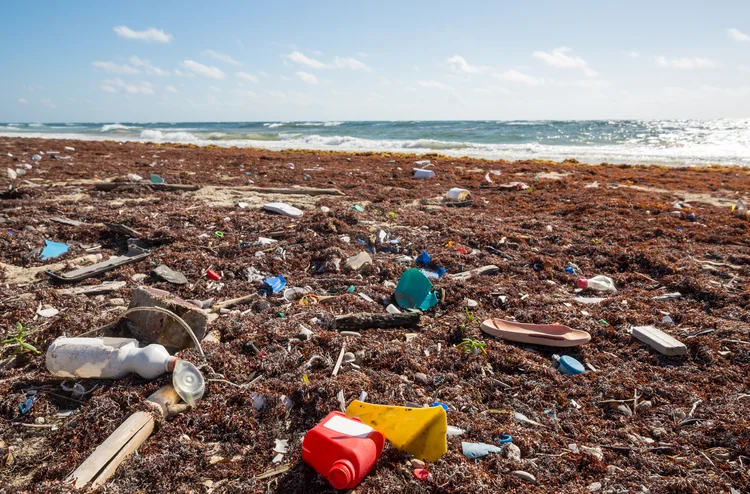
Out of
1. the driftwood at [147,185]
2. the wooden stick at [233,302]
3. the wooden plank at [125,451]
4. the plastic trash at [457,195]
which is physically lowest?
the wooden plank at [125,451]

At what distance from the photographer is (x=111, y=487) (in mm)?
1808

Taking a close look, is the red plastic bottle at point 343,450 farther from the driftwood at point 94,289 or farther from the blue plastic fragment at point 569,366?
the driftwood at point 94,289

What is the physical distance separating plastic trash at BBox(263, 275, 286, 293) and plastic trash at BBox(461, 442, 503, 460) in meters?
2.43

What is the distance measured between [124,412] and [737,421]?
342 centimetres

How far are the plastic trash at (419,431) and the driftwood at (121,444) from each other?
1.13 meters

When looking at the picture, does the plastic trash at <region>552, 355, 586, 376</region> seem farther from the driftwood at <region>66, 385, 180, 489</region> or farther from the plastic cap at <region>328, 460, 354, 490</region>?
the driftwood at <region>66, 385, 180, 489</region>

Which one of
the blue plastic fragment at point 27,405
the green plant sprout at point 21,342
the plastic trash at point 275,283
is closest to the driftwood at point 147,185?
the plastic trash at point 275,283

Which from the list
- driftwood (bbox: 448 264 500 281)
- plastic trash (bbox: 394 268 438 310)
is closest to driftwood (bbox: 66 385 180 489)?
plastic trash (bbox: 394 268 438 310)

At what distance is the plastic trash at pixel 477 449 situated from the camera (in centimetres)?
212

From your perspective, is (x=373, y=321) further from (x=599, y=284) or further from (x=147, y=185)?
(x=147, y=185)

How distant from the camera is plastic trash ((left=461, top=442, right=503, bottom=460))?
212 centimetres

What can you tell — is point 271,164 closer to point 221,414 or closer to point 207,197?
point 207,197

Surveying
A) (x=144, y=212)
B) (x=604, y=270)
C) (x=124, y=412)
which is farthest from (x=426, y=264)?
(x=144, y=212)

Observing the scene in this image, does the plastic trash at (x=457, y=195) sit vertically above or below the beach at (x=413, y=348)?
above
